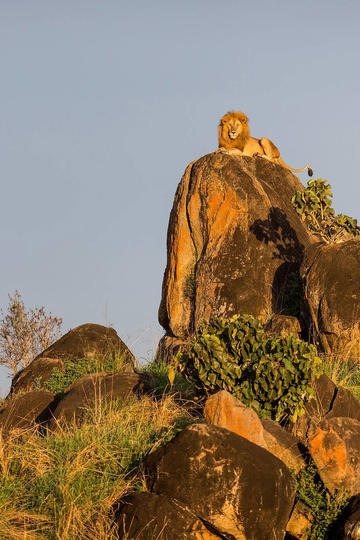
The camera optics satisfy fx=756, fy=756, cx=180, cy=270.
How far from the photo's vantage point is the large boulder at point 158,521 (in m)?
7.08

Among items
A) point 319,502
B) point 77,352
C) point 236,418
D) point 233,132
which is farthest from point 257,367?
point 233,132

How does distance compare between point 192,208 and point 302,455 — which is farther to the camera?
point 192,208

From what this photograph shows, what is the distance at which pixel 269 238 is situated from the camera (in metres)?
16.3

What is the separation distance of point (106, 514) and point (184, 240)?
33.7 feet

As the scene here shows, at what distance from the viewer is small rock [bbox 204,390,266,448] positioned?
28.2 feet

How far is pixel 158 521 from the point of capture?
7.12m

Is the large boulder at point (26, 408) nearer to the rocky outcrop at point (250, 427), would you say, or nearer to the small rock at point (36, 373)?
the small rock at point (36, 373)

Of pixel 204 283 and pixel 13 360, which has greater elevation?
pixel 204 283

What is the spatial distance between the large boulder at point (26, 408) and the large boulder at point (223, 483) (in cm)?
578

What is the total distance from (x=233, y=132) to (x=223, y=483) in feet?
41.8

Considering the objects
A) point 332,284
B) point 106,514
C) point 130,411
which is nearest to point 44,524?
point 106,514

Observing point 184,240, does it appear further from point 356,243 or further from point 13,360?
point 13,360

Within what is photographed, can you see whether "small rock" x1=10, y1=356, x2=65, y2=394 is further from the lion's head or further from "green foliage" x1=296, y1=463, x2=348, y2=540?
"green foliage" x1=296, y1=463, x2=348, y2=540

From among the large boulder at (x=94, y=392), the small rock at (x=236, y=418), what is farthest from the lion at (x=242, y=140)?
the small rock at (x=236, y=418)
